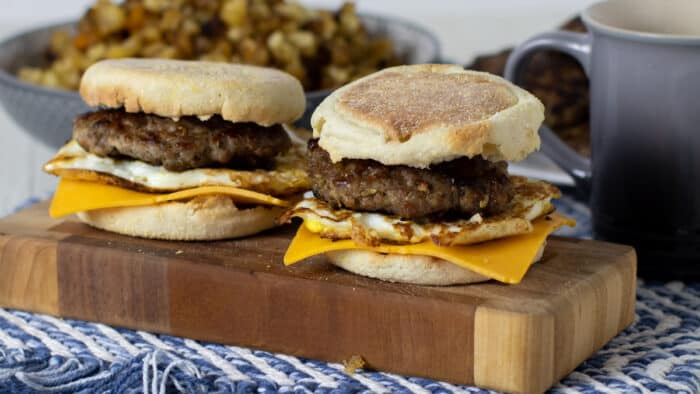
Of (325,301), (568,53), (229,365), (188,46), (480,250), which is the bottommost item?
(229,365)

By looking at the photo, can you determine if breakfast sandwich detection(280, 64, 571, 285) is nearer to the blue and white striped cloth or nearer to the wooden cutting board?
the wooden cutting board

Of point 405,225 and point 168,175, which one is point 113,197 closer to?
point 168,175

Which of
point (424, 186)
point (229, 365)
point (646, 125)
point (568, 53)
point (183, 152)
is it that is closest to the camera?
point (424, 186)

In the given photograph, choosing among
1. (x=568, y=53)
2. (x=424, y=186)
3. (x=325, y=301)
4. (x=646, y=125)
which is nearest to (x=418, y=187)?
(x=424, y=186)

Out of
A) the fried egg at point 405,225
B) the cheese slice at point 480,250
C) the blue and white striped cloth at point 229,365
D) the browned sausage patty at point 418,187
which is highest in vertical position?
the browned sausage patty at point 418,187

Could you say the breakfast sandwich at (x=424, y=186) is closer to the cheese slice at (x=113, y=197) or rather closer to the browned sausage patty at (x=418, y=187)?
the browned sausage patty at (x=418, y=187)

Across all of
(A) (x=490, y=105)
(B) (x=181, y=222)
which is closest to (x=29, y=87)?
(B) (x=181, y=222)

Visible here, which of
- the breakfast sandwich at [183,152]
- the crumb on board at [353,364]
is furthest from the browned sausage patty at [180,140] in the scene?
the crumb on board at [353,364]
